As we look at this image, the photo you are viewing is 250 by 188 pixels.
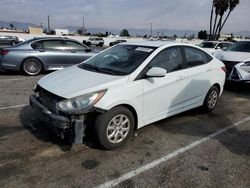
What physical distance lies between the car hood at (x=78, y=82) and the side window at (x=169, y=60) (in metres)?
0.77

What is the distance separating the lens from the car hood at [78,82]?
10.9ft

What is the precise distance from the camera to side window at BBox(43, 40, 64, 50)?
9.01 m

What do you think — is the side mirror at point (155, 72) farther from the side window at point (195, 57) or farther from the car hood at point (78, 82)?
the side window at point (195, 57)

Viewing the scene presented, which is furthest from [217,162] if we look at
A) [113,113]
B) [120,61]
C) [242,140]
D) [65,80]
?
[65,80]

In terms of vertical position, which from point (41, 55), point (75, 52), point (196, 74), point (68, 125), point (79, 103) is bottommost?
point (68, 125)

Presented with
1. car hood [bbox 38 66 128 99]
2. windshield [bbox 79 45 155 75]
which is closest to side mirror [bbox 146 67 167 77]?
windshield [bbox 79 45 155 75]

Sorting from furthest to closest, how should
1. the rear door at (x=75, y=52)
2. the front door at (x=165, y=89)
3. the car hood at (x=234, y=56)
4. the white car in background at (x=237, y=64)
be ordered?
the rear door at (x=75, y=52) < the car hood at (x=234, y=56) < the white car in background at (x=237, y=64) < the front door at (x=165, y=89)

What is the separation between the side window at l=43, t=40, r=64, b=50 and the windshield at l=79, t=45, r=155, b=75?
15.8ft

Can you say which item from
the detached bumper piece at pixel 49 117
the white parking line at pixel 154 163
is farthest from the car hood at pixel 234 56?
the detached bumper piece at pixel 49 117

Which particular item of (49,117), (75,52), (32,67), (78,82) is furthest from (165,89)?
(32,67)

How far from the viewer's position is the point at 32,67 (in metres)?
8.93

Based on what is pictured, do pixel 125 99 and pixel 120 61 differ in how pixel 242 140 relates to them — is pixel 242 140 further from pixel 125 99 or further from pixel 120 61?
pixel 120 61

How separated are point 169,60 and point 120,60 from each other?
861 millimetres

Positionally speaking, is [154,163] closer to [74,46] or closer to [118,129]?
[118,129]
